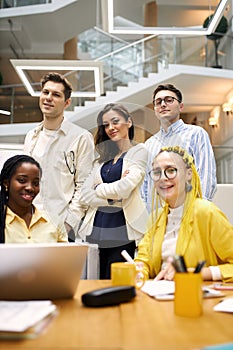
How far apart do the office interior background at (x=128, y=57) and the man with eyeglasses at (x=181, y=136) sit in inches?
137

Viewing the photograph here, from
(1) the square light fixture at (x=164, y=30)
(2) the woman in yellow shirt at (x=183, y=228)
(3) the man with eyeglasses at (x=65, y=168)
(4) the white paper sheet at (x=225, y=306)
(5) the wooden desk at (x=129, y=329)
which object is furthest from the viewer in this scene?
(1) the square light fixture at (x=164, y=30)

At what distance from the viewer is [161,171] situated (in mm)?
1637

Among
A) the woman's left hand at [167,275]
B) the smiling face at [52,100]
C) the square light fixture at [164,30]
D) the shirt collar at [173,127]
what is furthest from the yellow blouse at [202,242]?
the square light fixture at [164,30]

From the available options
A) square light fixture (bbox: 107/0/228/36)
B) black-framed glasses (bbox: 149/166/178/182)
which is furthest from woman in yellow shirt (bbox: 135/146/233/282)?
square light fixture (bbox: 107/0/228/36)

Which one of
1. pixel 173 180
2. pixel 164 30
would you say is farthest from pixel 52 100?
pixel 164 30

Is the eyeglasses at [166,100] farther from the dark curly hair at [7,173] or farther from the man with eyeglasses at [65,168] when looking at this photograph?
the dark curly hair at [7,173]

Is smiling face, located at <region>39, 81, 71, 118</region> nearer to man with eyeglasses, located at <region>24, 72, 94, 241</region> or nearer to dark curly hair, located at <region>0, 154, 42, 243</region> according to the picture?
man with eyeglasses, located at <region>24, 72, 94, 241</region>

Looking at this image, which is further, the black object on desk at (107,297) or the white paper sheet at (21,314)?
the black object on desk at (107,297)

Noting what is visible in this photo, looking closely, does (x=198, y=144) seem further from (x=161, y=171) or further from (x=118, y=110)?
(x=161, y=171)

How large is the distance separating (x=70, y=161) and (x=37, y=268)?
1.17 meters

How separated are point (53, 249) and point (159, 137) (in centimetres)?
145

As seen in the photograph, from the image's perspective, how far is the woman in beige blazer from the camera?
1.95 metres

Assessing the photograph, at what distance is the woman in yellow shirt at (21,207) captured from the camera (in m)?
1.62

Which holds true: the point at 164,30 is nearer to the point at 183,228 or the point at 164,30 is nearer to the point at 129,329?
the point at 183,228
